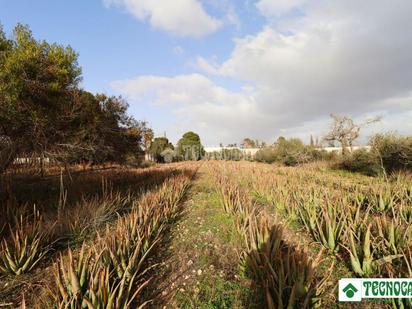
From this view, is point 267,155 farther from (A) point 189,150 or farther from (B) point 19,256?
(B) point 19,256

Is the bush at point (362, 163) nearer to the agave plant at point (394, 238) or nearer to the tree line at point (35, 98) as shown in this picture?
the agave plant at point (394, 238)

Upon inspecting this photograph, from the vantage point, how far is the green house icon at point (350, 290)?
8.14ft

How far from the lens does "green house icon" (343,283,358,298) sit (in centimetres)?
248

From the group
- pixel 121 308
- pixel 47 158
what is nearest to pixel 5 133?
pixel 47 158

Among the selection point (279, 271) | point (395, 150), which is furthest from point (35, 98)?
point (395, 150)

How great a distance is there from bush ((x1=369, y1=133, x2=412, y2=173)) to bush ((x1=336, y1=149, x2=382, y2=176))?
2.37ft

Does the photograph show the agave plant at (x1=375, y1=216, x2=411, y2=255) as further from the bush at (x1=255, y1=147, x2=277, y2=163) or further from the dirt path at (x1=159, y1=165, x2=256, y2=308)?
the bush at (x1=255, y1=147, x2=277, y2=163)

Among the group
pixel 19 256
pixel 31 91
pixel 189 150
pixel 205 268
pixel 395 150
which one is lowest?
pixel 205 268

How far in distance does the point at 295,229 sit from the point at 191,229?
2.11 metres

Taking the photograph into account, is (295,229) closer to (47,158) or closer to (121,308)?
(121,308)

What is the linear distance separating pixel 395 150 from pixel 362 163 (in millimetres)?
3293

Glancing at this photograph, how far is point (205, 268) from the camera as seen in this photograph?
3312 millimetres

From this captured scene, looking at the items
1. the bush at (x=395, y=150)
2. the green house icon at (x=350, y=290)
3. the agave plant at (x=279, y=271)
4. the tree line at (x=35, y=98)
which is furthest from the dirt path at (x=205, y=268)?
the bush at (x=395, y=150)

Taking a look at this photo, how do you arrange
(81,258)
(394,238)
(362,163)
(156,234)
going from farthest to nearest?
(362,163)
(156,234)
(394,238)
(81,258)
